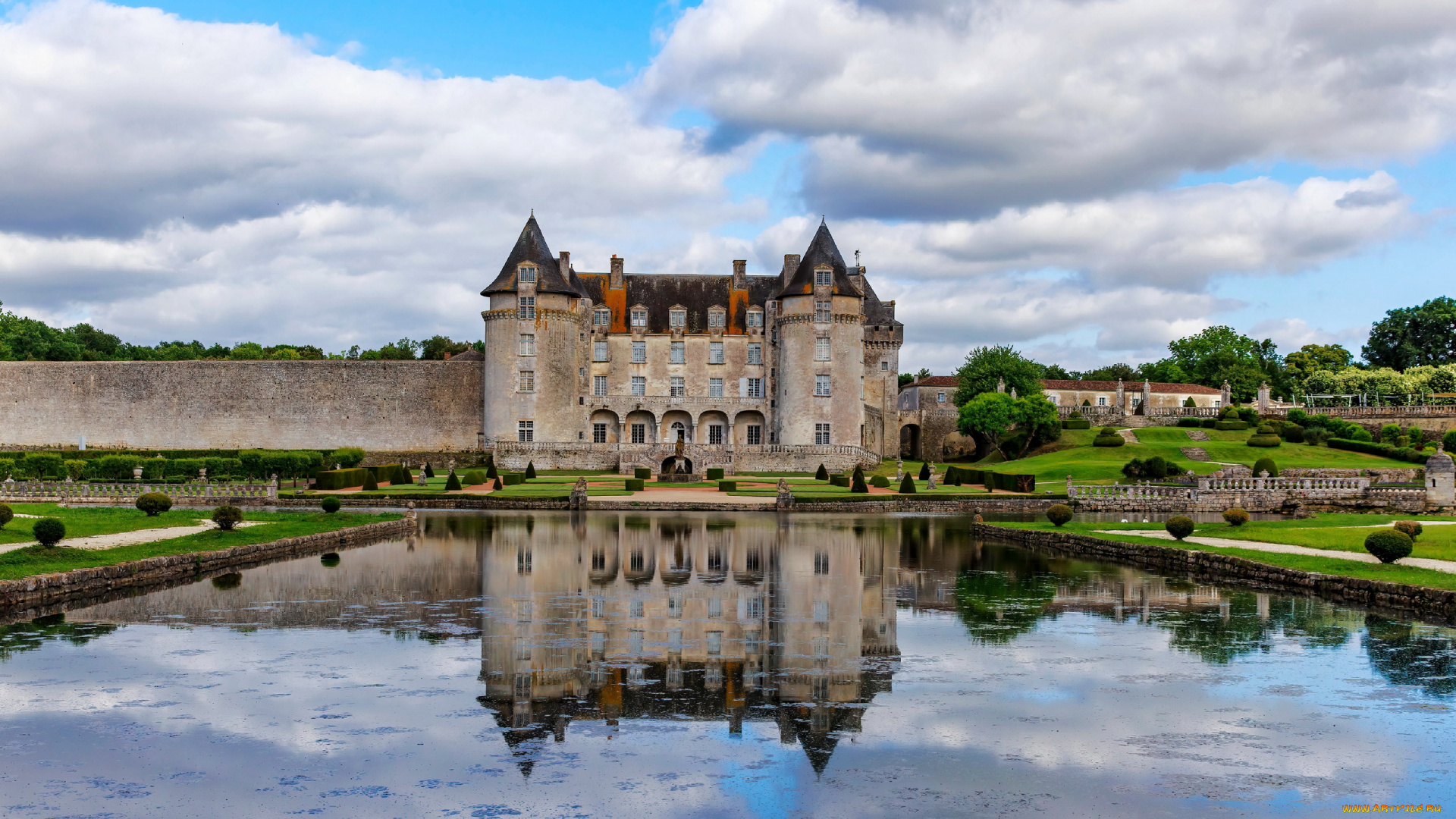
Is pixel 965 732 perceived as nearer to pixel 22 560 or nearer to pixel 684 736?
pixel 684 736

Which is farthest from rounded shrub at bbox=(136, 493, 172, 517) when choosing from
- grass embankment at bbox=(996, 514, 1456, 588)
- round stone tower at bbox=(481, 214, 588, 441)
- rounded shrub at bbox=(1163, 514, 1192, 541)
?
round stone tower at bbox=(481, 214, 588, 441)

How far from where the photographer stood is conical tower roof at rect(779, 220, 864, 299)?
185 ft

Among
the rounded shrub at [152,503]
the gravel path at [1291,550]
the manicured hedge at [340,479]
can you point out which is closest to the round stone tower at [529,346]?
the manicured hedge at [340,479]

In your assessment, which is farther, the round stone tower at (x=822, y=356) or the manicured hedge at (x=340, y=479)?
the round stone tower at (x=822, y=356)

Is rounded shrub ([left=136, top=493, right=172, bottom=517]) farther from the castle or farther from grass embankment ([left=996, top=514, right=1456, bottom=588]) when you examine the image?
the castle

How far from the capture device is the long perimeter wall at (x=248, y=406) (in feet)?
194

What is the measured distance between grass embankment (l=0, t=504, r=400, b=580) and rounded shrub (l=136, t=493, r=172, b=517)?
0.72 feet

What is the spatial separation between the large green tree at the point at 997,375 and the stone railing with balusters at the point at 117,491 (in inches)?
1661

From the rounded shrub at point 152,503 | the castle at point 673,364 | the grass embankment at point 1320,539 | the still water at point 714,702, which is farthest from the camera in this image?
the castle at point 673,364

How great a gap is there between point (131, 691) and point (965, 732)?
7669mm

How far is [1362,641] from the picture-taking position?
45.2 ft

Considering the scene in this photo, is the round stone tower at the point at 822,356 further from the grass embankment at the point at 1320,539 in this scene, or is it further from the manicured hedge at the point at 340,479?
the grass embankment at the point at 1320,539

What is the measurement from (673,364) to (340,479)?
22123 millimetres

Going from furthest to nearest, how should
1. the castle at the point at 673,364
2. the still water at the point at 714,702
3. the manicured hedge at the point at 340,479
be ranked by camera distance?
the castle at the point at 673,364, the manicured hedge at the point at 340,479, the still water at the point at 714,702
